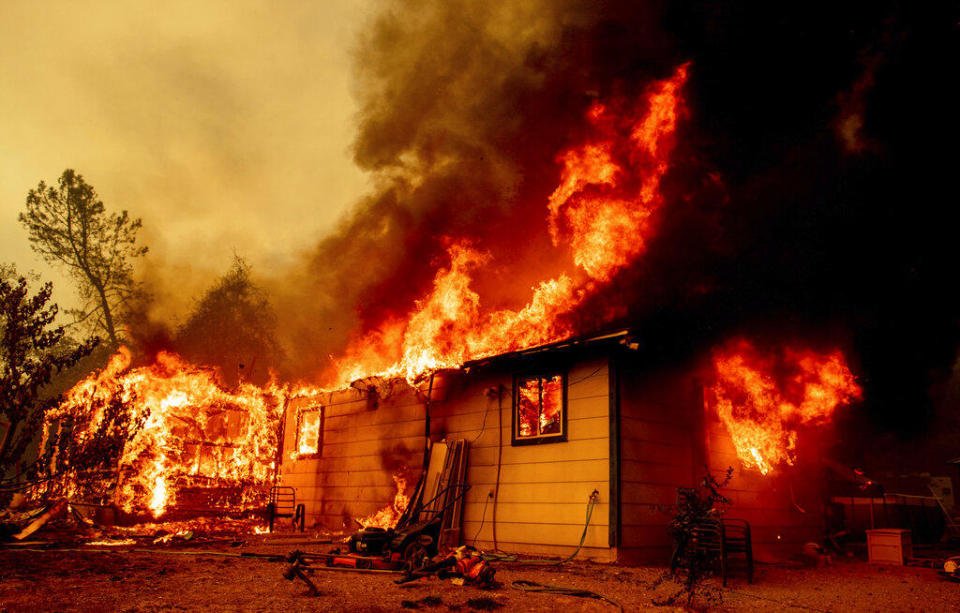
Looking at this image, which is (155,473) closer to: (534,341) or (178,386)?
(178,386)

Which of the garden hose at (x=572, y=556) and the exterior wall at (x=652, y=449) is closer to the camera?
the garden hose at (x=572, y=556)

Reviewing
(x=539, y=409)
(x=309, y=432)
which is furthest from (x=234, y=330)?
(x=539, y=409)

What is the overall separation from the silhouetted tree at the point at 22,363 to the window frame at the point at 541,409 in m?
7.56

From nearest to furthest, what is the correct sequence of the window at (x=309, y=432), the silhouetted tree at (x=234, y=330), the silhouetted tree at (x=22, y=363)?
the silhouetted tree at (x=22, y=363), the window at (x=309, y=432), the silhouetted tree at (x=234, y=330)

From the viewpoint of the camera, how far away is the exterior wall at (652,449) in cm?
1066

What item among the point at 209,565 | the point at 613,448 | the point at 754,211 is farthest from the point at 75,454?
the point at 754,211

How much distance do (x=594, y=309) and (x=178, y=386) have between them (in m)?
13.8

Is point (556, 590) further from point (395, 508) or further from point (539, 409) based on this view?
point (395, 508)

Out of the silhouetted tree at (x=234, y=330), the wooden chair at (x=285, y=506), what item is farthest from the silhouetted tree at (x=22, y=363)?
the silhouetted tree at (x=234, y=330)

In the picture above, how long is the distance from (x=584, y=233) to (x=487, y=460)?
7.58 m

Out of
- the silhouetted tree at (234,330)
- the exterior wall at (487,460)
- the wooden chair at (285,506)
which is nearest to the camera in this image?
the exterior wall at (487,460)

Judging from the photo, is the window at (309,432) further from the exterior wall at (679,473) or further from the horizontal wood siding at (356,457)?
the exterior wall at (679,473)

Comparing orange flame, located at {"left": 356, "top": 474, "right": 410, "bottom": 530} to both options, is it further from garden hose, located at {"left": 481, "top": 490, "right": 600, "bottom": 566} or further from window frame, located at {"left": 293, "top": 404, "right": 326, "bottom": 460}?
garden hose, located at {"left": 481, "top": 490, "right": 600, "bottom": 566}

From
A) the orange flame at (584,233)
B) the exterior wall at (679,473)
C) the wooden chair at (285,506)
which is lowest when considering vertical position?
the wooden chair at (285,506)
